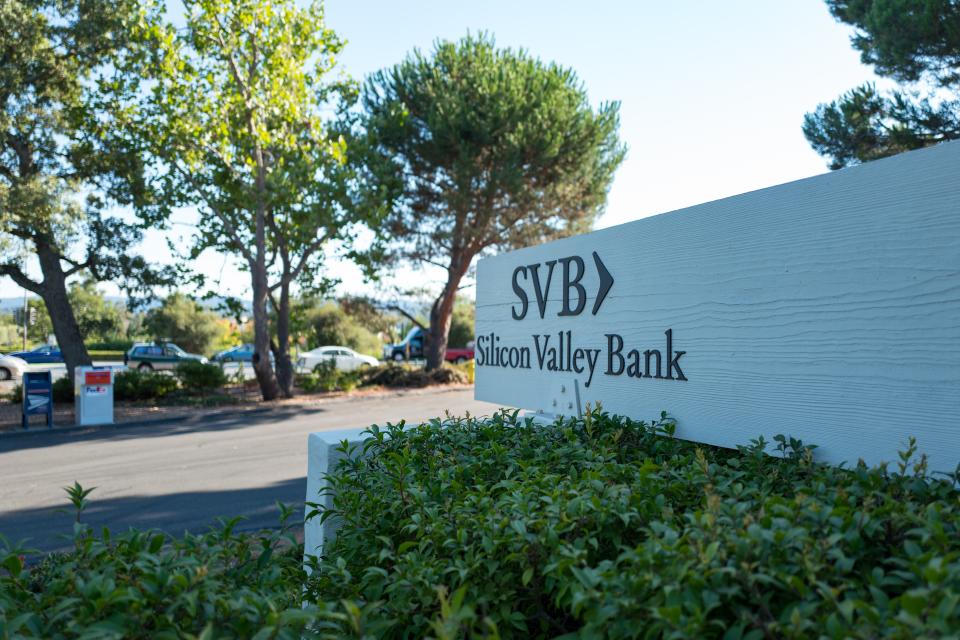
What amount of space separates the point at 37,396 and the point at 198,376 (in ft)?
18.0

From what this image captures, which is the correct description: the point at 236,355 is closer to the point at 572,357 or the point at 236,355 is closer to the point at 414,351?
the point at 414,351

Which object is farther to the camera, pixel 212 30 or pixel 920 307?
pixel 212 30

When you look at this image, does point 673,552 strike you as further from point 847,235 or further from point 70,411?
point 70,411

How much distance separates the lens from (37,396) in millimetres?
14031

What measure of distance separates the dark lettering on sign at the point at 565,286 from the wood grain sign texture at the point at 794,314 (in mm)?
21

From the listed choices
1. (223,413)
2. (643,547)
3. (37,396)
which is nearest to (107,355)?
(223,413)

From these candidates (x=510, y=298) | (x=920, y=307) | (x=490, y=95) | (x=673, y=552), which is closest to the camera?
(x=673, y=552)

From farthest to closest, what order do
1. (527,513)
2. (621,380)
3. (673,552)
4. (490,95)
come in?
(490,95) → (621,380) → (527,513) → (673,552)

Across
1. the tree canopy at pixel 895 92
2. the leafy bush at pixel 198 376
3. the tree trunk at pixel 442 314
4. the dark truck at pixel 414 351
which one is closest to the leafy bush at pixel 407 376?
the tree trunk at pixel 442 314

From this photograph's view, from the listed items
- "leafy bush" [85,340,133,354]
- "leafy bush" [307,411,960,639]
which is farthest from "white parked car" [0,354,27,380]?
"leafy bush" [307,411,960,639]

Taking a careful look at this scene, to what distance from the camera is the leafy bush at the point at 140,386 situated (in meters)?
18.5

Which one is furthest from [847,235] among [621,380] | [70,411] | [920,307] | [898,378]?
[70,411]

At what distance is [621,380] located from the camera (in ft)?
13.7

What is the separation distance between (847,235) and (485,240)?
19.5 metres
